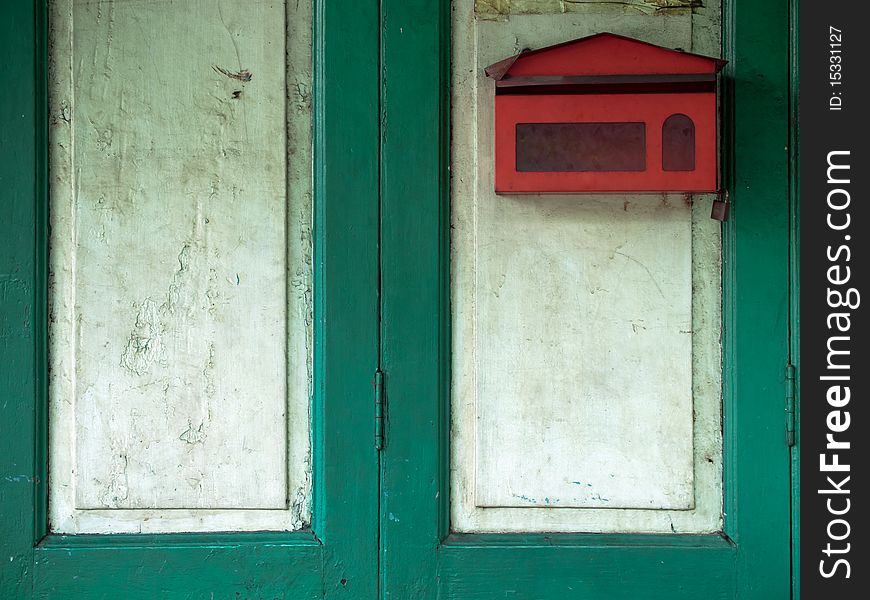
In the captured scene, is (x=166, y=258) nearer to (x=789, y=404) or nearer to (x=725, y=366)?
(x=725, y=366)

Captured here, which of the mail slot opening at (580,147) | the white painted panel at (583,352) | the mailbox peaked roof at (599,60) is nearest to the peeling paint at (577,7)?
the mailbox peaked roof at (599,60)

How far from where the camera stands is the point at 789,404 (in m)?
1.54

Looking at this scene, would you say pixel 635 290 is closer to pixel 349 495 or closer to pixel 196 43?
pixel 349 495

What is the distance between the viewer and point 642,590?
5.09 ft

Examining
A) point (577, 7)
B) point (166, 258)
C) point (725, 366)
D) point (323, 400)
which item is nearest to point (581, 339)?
point (725, 366)

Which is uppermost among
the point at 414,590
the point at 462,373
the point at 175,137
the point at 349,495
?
the point at 175,137

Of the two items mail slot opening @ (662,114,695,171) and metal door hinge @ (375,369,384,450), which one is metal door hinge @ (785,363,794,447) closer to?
mail slot opening @ (662,114,695,171)

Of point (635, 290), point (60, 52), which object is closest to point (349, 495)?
point (635, 290)

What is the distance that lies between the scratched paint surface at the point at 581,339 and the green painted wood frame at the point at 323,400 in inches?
8.5

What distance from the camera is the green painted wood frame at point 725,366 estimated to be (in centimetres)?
155

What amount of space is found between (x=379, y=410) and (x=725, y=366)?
0.76 meters

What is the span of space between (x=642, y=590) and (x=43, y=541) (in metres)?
1.30

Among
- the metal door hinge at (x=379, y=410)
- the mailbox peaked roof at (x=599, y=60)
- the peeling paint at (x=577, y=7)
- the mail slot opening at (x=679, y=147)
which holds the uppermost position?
the peeling paint at (x=577, y=7)

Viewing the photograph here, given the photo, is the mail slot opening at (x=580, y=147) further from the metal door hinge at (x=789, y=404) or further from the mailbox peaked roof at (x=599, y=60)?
the metal door hinge at (x=789, y=404)
